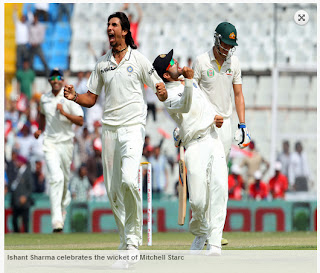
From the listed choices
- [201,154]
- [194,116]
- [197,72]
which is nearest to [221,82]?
[197,72]

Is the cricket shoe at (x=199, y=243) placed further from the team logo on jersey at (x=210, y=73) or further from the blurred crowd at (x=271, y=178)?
the blurred crowd at (x=271, y=178)

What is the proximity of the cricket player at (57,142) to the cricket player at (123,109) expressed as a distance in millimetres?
4703

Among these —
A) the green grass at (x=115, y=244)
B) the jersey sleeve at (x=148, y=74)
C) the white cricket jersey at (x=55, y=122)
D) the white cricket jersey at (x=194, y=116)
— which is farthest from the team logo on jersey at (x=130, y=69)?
the white cricket jersey at (x=55, y=122)

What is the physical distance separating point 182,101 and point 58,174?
5.47 meters

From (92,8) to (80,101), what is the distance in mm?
14598

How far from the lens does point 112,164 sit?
839 centimetres

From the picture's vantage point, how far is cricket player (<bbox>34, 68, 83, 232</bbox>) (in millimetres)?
13180

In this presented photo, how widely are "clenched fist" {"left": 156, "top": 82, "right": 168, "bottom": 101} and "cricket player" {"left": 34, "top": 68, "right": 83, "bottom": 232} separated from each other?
5.02 m

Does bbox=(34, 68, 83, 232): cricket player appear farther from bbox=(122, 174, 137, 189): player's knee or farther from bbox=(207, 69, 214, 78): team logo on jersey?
bbox=(122, 174, 137, 189): player's knee

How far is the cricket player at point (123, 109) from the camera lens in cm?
817
